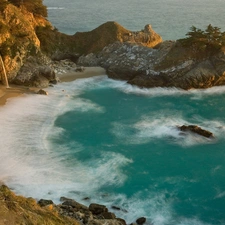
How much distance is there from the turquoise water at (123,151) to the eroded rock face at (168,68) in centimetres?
130

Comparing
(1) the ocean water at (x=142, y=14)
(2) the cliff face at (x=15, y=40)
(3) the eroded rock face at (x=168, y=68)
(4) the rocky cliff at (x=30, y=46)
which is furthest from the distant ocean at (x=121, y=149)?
(1) the ocean water at (x=142, y=14)

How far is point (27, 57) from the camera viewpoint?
38.9 m

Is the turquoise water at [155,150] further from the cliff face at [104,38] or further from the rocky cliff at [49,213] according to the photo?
the cliff face at [104,38]

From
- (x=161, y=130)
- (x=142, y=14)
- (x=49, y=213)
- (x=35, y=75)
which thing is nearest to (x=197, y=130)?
(x=161, y=130)

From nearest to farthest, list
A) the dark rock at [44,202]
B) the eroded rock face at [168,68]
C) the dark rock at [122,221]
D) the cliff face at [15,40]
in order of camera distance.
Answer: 1. the dark rock at [122,221]
2. the dark rock at [44,202]
3. the cliff face at [15,40]
4. the eroded rock face at [168,68]

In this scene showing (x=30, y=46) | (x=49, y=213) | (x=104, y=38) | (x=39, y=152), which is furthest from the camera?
(x=104, y=38)

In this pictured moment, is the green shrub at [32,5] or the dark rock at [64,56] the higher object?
the green shrub at [32,5]

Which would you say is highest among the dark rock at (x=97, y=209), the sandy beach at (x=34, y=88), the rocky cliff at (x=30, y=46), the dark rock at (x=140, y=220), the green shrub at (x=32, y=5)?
the green shrub at (x=32, y=5)

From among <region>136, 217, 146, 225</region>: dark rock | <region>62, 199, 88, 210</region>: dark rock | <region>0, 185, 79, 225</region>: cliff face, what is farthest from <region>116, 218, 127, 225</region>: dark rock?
<region>0, 185, 79, 225</region>: cliff face

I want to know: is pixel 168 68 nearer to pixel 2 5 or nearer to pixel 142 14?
pixel 2 5

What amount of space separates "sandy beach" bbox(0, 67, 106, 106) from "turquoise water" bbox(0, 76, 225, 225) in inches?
56.4

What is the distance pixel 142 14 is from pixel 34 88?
163 ft

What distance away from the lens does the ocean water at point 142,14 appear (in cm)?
6688

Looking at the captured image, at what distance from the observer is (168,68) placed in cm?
3966
